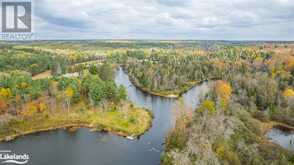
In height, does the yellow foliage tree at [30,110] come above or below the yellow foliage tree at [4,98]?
below

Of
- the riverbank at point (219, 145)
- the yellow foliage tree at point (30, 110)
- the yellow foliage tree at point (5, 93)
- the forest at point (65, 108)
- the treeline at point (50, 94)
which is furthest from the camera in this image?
the yellow foliage tree at point (5, 93)

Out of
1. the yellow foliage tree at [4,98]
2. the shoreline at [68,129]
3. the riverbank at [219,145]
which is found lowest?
the shoreline at [68,129]

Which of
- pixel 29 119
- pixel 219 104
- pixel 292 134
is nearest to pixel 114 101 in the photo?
pixel 29 119

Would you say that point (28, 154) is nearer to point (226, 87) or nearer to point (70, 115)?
point (70, 115)

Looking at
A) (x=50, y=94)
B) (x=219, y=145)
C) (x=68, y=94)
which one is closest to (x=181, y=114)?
(x=219, y=145)

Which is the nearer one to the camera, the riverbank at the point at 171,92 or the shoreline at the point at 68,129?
the shoreline at the point at 68,129

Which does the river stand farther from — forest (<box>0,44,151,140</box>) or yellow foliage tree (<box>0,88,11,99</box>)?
yellow foliage tree (<box>0,88,11,99</box>)

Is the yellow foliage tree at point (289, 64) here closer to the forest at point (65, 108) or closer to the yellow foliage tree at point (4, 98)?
the forest at point (65, 108)

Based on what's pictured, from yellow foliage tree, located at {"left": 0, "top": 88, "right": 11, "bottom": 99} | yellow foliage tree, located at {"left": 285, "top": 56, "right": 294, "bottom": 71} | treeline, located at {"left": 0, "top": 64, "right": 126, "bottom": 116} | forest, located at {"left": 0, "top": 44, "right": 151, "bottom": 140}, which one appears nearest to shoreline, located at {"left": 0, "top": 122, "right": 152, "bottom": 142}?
forest, located at {"left": 0, "top": 44, "right": 151, "bottom": 140}

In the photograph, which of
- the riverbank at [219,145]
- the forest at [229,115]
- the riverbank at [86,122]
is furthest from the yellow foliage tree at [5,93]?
the riverbank at [219,145]
